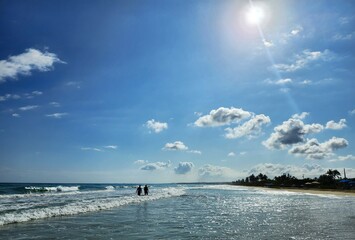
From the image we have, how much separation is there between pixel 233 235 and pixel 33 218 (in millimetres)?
13352

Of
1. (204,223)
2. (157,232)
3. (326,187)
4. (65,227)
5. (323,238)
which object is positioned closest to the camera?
(323,238)

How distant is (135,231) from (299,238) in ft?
24.2

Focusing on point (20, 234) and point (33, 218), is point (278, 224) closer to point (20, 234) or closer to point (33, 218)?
point (20, 234)

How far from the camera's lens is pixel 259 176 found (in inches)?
6575

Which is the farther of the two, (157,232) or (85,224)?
(85,224)

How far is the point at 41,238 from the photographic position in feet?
44.0

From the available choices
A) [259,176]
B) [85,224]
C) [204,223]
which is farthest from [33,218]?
[259,176]

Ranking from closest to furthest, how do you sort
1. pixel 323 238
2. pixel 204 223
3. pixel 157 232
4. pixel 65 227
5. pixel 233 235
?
1. pixel 323 238
2. pixel 233 235
3. pixel 157 232
4. pixel 65 227
5. pixel 204 223

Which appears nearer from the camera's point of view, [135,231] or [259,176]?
[135,231]

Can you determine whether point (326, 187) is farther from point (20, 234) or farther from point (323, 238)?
point (20, 234)

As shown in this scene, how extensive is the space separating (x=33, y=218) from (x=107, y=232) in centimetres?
795

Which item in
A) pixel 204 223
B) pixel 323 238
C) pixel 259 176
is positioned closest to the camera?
pixel 323 238

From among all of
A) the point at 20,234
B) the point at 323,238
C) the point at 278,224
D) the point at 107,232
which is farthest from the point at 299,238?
the point at 20,234

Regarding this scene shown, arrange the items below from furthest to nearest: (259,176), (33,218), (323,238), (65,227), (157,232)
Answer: (259,176) → (33,218) → (65,227) → (157,232) → (323,238)
